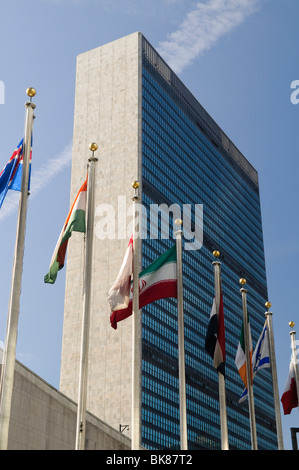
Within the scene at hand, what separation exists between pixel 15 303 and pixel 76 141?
134441 mm

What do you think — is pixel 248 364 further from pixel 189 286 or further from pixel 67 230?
pixel 189 286

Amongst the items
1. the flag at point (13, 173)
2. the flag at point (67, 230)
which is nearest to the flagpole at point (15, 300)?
the flag at point (13, 173)

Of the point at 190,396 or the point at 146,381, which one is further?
the point at 190,396

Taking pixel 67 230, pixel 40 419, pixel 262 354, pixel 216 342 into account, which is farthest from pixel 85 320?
pixel 262 354

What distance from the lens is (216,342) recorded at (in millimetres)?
A: 34031

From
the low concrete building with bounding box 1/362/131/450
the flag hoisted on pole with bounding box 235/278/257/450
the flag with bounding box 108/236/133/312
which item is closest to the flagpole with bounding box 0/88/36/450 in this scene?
the flag with bounding box 108/236/133/312

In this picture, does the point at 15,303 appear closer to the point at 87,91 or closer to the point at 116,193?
the point at 116,193

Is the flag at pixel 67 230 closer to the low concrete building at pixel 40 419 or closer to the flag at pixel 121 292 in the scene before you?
the flag at pixel 121 292

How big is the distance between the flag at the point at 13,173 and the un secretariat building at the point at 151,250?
9903 centimetres

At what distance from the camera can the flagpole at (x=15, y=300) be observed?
23.0m

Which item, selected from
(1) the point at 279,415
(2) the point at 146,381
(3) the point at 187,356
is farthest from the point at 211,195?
(1) the point at 279,415

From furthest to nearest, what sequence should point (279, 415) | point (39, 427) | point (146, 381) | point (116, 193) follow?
point (116, 193), point (146, 381), point (279, 415), point (39, 427)

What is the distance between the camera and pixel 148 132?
15500 centimetres

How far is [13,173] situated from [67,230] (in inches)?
129
